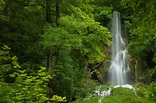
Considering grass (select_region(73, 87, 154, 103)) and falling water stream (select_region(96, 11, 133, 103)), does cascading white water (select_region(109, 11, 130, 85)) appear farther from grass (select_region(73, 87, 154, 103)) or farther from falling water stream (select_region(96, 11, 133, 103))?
grass (select_region(73, 87, 154, 103))

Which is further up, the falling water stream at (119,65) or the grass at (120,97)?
the falling water stream at (119,65)

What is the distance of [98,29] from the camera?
9859 millimetres

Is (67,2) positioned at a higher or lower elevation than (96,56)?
higher

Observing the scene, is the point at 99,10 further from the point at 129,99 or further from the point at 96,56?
the point at 96,56


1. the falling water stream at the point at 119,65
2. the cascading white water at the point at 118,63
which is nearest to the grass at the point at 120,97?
the falling water stream at the point at 119,65

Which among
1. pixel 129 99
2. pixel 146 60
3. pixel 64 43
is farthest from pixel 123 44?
pixel 64 43

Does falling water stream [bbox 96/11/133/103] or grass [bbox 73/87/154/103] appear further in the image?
falling water stream [bbox 96/11/133/103]

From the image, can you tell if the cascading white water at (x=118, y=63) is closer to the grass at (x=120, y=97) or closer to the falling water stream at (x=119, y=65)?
the falling water stream at (x=119, y=65)

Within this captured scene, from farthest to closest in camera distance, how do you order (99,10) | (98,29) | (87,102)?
1. (99,10)
2. (87,102)
3. (98,29)

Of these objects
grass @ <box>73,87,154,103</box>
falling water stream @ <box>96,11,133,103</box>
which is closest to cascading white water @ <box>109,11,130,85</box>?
falling water stream @ <box>96,11,133,103</box>

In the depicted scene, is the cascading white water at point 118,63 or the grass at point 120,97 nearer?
the grass at point 120,97

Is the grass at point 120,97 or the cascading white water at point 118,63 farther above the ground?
the cascading white water at point 118,63

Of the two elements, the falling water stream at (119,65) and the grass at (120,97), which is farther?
the falling water stream at (119,65)

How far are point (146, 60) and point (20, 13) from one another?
52.7 feet
